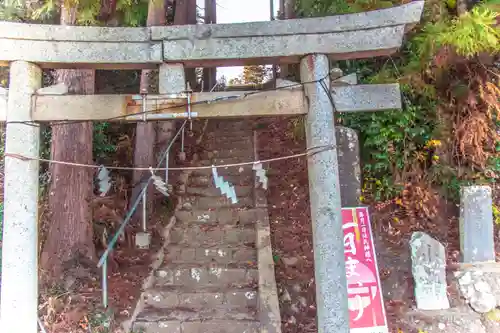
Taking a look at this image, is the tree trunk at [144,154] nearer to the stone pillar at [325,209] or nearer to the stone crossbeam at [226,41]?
the stone crossbeam at [226,41]

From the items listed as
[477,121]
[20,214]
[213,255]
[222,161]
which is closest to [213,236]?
[213,255]

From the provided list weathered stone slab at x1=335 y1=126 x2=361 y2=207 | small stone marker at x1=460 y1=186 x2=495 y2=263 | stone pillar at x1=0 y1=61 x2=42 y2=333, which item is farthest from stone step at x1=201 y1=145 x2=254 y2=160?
stone pillar at x1=0 y1=61 x2=42 y2=333

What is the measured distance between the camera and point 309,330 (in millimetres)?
4559

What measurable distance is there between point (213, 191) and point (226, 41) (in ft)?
13.9

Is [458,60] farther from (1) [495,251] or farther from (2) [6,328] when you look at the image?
(2) [6,328]

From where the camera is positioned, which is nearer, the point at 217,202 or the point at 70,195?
the point at 70,195

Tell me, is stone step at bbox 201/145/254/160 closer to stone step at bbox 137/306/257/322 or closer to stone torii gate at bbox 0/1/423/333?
stone step at bbox 137/306/257/322

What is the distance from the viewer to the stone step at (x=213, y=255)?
Result: 5615mm

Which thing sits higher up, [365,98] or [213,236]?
[365,98]

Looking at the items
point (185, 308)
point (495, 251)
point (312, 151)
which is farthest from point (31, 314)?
point (495, 251)

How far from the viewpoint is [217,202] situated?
695 cm

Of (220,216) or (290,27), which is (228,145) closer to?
(220,216)

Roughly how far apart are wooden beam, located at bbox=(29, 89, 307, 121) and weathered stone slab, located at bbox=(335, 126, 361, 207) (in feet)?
6.56

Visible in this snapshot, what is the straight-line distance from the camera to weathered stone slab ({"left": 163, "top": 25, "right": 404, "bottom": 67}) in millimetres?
3453
